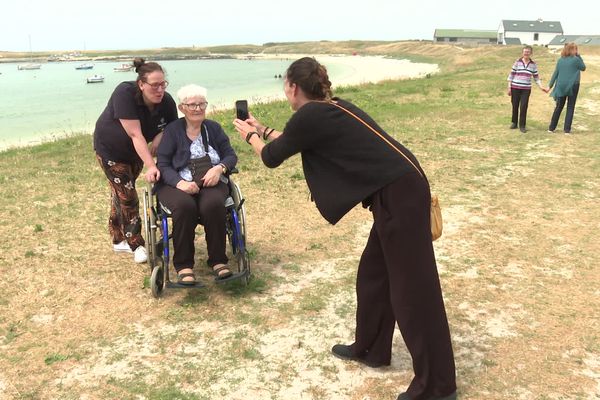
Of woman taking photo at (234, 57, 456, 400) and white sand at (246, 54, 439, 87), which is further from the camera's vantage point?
white sand at (246, 54, 439, 87)

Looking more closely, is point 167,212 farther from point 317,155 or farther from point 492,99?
point 492,99

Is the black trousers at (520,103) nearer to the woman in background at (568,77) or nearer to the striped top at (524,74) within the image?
the striped top at (524,74)

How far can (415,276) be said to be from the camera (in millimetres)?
2500

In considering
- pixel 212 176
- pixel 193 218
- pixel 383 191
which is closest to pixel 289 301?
pixel 193 218

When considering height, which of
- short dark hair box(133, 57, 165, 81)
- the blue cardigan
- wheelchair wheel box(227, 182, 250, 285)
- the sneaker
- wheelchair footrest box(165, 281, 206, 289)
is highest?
short dark hair box(133, 57, 165, 81)

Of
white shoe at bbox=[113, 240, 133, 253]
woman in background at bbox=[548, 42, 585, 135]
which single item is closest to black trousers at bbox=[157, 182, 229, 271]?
white shoe at bbox=[113, 240, 133, 253]

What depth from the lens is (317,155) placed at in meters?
2.59

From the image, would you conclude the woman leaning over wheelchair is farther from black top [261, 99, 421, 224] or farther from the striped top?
the striped top

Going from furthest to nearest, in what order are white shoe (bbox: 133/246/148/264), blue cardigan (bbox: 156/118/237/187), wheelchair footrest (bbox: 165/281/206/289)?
1. white shoe (bbox: 133/246/148/264)
2. blue cardigan (bbox: 156/118/237/187)
3. wheelchair footrest (bbox: 165/281/206/289)

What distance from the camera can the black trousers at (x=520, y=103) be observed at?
9688 mm

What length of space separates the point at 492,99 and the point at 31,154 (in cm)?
1152

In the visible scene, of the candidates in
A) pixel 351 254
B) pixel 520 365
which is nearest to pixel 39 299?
pixel 351 254

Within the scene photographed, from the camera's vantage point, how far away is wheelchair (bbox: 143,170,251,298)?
3783 millimetres

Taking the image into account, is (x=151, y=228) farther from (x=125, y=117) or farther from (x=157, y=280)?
(x=125, y=117)
